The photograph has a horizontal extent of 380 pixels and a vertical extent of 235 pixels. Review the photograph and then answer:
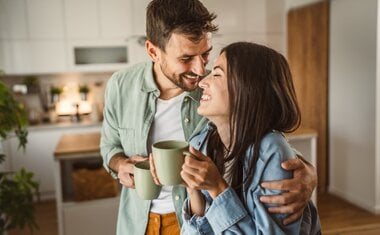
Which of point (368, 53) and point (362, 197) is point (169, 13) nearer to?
point (368, 53)

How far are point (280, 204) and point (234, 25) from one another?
435 centimetres

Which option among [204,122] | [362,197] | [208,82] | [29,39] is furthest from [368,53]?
[29,39]

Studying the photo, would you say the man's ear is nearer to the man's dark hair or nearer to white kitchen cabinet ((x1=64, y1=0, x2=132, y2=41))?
the man's dark hair

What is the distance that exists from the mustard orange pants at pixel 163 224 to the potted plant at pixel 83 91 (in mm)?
3891

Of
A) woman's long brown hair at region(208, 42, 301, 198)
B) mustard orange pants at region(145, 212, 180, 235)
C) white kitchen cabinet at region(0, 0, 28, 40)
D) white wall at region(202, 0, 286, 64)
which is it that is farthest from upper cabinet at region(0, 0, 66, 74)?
woman's long brown hair at region(208, 42, 301, 198)

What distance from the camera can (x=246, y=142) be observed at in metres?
0.85

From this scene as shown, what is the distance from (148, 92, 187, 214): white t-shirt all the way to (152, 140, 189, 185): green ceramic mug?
1.28ft

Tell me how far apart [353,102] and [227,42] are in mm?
1478

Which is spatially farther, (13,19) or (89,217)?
(13,19)

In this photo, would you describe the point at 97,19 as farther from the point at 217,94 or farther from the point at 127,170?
the point at 217,94

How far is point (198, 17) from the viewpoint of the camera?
3.62 feet

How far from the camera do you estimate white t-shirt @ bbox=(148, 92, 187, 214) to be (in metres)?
1.18

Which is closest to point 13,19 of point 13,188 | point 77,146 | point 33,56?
point 33,56

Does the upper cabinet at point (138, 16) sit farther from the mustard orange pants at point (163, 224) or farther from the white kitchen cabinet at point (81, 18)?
the mustard orange pants at point (163, 224)
